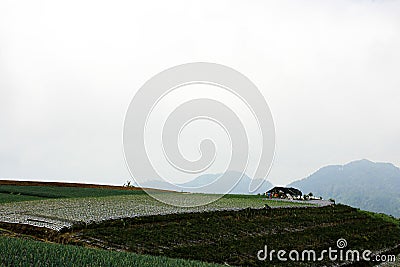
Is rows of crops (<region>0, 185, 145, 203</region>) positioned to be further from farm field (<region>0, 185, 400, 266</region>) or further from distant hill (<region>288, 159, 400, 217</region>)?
distant hill (<region>288, 159, 400, 217</region>)

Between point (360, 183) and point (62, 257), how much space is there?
155m

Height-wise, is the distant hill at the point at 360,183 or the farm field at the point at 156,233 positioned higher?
the distant hill at the point at 360,183

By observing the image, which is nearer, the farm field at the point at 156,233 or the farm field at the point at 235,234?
the farm field at the point at 156,233

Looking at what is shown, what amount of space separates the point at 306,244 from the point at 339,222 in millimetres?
7044

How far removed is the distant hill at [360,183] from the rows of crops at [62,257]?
359 feet

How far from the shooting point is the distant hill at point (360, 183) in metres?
127

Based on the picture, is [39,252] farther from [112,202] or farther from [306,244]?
[112,202]

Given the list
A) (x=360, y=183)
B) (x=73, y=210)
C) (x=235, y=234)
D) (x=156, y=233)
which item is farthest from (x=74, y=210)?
(x=360, y=183)

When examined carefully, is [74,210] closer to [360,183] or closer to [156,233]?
[156,233]

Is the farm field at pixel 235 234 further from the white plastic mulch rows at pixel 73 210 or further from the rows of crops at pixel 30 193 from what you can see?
the rows of crops at pixel 30 193

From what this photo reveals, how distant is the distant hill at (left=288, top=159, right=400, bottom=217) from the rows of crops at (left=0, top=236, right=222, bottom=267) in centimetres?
10952

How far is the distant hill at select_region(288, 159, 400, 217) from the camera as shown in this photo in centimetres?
12681

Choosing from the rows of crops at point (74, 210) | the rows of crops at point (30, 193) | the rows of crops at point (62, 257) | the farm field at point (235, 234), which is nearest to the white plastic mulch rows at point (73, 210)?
the rows of crops at point (74, 210)

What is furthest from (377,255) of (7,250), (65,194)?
(65,194)
